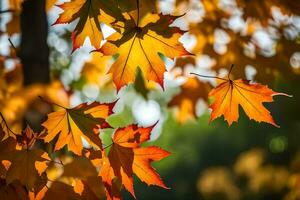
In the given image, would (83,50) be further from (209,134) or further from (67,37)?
(209,134)

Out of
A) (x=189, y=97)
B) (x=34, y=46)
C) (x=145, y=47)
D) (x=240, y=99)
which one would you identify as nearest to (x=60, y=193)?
(x=145, y=47)

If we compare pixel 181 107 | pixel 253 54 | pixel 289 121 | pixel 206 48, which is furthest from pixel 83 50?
pixel 289 121

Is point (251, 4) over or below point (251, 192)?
over

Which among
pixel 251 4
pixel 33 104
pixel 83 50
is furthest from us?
pixel 83 50

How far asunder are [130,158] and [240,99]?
406mm

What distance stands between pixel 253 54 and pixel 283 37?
0.74ft

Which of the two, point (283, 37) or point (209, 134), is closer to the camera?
point (283, 37)

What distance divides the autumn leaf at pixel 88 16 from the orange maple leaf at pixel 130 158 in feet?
0.97

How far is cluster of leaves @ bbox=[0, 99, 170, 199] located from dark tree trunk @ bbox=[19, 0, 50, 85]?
829 millimetres

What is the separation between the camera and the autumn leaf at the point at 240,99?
1.38 meters

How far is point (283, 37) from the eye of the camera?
2.39 meters

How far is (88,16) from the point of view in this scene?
129 cm

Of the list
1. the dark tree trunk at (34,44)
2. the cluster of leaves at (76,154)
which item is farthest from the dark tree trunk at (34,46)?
the cluster of leaves at (76,154)

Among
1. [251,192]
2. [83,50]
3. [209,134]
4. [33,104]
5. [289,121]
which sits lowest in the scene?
[209,134]
